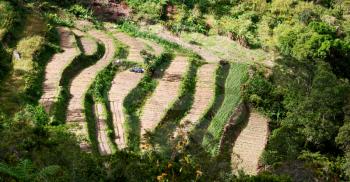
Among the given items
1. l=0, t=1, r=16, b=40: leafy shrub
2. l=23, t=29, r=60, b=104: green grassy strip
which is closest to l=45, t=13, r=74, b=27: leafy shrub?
l=23, t=29, r=60, b=104: green grassy strip

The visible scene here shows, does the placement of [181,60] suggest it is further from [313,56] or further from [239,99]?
[313,56]

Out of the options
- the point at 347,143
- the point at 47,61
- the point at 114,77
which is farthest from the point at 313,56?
the point at 47,61

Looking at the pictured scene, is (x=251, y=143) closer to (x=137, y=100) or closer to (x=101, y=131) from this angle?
(x=137, y=100)

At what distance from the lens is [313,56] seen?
3756cm

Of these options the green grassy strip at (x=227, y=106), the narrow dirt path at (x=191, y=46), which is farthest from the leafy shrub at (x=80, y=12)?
the green grassy strip at (x=227, y=106)

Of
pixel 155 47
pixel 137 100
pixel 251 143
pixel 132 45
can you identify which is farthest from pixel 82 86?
pixel 251 143

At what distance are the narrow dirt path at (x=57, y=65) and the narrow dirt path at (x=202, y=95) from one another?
23.0 feet

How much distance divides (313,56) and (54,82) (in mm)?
18073

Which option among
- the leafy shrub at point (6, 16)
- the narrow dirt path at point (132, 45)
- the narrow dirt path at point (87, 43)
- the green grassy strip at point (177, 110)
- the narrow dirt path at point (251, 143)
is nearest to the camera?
the green grassy strip at point (177, 110)

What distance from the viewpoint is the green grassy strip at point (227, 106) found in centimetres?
2741

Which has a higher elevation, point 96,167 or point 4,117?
point 96,167

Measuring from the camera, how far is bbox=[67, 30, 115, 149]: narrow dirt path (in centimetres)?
2656

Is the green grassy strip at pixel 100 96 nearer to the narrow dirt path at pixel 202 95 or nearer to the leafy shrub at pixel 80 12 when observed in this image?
the narrow dirt path at pixel 202 95

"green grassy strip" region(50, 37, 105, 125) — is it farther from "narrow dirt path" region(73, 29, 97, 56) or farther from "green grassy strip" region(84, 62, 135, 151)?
"green grassy strip" region(84, 62, 135, 151)
